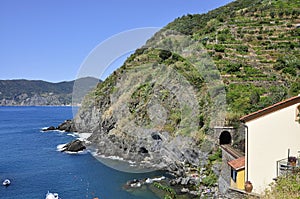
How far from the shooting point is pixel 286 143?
350 inches

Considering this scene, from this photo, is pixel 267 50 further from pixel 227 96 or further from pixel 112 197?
pixel 112 197

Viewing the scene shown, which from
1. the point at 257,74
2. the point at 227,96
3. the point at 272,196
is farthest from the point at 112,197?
the point at 257,74

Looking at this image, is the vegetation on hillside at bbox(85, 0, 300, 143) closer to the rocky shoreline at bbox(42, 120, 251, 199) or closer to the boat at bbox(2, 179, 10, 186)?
the rocky shoreline at bbox(42, 120, 251, 199)

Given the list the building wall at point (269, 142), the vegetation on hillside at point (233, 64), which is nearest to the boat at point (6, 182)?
the vegetation on hillside at point (233, 64)

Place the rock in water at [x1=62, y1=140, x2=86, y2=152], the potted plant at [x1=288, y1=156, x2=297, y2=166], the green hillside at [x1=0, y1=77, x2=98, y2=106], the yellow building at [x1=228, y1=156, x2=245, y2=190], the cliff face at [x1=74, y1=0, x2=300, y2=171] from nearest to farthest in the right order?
the potted plant at [x1=288, y1=156, x2=297, y2=166]
the yellow building at [x1=228, y1=156, x2=245, y2=190]
the cliff face at [x1=74, y1=0, x2=300, y2=171]
the rock in water at [x1=62, y1=140, x2=86, y2=152]
the green hillside at [x1=0, y1=77, x2=98, y2=106]

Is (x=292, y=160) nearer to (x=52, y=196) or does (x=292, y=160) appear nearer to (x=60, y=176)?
(x=52, y=196)

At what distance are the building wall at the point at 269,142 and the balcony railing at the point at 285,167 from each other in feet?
0.44

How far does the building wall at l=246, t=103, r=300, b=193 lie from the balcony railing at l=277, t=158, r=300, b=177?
0.44 ft

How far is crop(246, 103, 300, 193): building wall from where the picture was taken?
8859 mm

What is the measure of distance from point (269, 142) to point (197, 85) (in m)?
21.2

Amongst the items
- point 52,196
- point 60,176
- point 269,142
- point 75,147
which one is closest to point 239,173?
point 269,142

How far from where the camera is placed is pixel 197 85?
98.6 feet

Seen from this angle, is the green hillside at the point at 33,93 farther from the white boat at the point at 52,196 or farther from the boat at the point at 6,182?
the white boat at the point at 52,196

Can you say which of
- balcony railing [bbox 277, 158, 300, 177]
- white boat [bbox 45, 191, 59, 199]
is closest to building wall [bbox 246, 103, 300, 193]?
balcony railing [bbox 277, 158, 300, 177]
